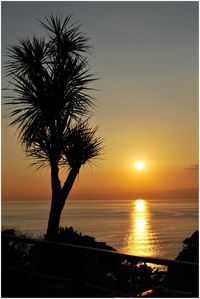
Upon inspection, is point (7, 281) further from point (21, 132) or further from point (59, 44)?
point (59, 44)

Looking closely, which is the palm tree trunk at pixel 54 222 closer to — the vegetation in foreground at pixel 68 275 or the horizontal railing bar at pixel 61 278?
the vegetation in foreground at pixel 68 275

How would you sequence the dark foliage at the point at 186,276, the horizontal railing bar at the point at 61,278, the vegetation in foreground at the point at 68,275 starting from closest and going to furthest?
the dark foliage at the point at 186,276, the horizontal railing bar at the point at 61,278, the vegetation in foreground at the point at 68,275

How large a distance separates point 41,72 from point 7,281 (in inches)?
196

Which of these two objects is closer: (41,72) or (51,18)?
(41,72)

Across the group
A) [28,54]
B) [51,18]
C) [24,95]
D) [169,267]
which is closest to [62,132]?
[24,95]

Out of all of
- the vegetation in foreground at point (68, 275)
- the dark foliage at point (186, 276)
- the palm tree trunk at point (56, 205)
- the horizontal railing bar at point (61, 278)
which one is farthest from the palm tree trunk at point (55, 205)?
the horizontal railing bar at point (61, 278)

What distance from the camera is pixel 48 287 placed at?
6.26m

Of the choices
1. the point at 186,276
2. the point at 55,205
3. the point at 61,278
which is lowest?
the point at 61,278

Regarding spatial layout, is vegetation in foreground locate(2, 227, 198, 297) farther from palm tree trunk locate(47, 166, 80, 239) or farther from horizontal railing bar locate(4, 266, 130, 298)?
palm tree trunk locate(47, 166, 80, 239)

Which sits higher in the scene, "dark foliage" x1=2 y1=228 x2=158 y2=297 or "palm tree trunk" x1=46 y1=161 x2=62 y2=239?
"palm tree trunk" x1=46 y1=161 x2=62 y2=239

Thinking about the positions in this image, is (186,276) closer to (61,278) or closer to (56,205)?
(61,278)

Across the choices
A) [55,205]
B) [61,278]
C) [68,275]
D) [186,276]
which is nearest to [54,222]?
[55,205]

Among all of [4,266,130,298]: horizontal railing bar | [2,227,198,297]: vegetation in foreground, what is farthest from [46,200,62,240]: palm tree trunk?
[4,266,130,298]: horizontal railing bar

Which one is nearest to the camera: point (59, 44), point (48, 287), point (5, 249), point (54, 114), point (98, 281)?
point (48, 287)
